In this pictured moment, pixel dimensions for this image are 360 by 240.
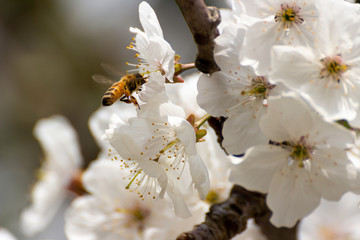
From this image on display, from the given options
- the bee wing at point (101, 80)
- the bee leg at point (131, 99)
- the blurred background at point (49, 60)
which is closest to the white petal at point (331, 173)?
the bee leg at point (131, 99)

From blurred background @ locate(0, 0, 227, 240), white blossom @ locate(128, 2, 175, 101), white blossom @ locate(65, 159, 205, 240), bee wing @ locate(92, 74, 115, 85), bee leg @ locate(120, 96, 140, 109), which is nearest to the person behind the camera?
white blossom @ locate(128, 2, 175, 101)

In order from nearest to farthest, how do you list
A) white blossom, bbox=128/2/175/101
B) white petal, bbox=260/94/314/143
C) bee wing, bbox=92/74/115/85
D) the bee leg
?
1. white petal, bbox=260/94/314/143
2. white blossom, bbox=128/2/175/101
3. the bee leg
4. bee wing, bbox=92/74/115/85

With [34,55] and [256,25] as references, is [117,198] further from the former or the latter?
[34,55]

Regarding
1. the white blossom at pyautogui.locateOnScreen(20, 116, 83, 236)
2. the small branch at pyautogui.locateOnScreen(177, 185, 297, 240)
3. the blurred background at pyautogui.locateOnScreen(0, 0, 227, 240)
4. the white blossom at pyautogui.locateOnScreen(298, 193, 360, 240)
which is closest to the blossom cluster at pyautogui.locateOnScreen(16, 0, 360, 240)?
the small branch at pyautogui.locateOnScreen(177, 185, 297, 240)

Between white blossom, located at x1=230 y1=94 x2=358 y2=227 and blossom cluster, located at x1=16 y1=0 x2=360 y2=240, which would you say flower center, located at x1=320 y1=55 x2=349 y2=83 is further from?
white blossom, located at x1=230 y1=94 x2=358 y2=227

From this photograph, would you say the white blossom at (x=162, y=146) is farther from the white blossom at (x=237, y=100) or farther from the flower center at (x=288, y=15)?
the flower center at (x=288, y=15)

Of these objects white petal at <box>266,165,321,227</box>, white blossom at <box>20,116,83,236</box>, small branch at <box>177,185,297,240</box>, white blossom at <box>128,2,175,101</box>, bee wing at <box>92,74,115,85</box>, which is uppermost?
white blossom at <box>128,2,175,101</box>

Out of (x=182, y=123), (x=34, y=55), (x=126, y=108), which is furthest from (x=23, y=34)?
(x=182, y=123)
